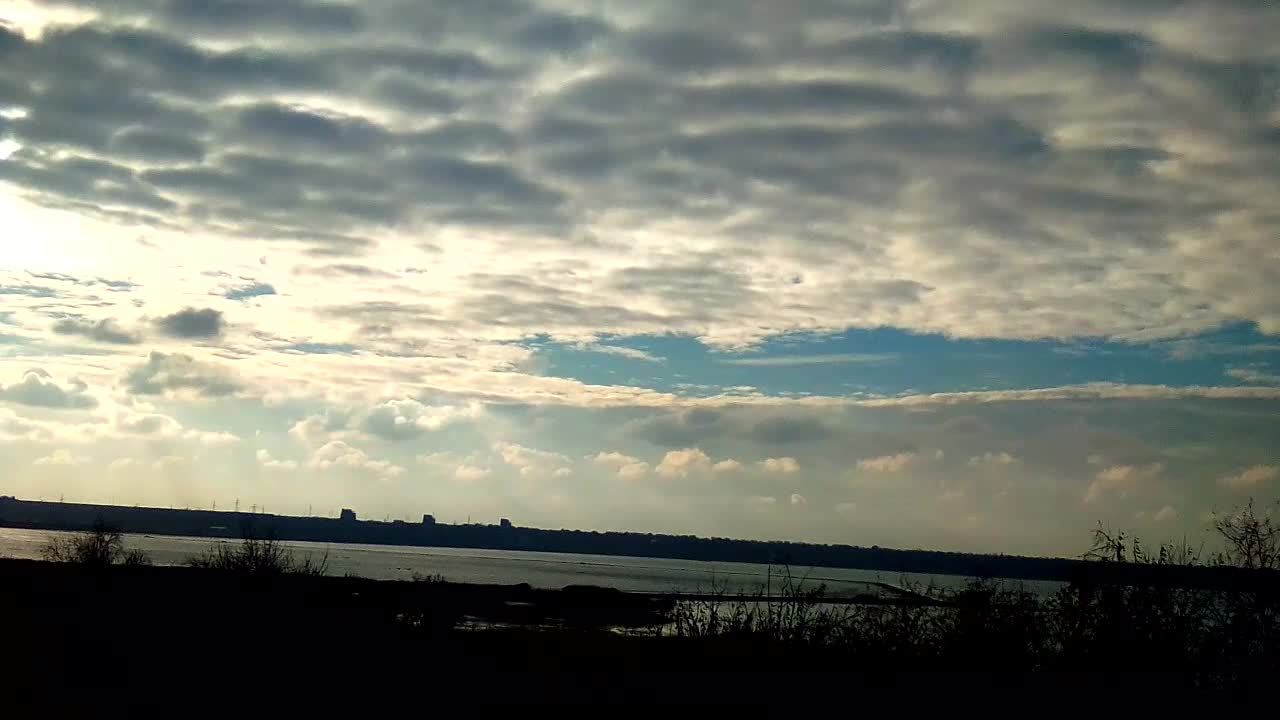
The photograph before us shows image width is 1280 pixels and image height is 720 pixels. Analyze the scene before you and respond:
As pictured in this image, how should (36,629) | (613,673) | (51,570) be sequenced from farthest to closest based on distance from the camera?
(51,570)
(36,629)
(613,673)

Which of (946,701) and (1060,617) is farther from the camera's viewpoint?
(1060,617)

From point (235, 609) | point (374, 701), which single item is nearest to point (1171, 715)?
point (374, 701)

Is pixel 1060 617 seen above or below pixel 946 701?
above

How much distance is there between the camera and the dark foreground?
16.6 meters

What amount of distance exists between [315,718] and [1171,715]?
1333 cm

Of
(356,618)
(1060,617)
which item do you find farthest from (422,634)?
(1060,617)

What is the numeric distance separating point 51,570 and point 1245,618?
1976 inches

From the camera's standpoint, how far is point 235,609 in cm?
2131

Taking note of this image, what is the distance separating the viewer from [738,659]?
18.2 meters

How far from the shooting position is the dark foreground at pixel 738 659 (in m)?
16.6

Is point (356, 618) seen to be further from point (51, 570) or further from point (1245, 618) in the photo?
point (51, 570)

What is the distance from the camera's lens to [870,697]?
54.7ft

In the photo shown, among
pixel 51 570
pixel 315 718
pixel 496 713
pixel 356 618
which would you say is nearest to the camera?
pixel 315 718

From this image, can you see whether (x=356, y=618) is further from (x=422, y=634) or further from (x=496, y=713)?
(x=496, y=713)
